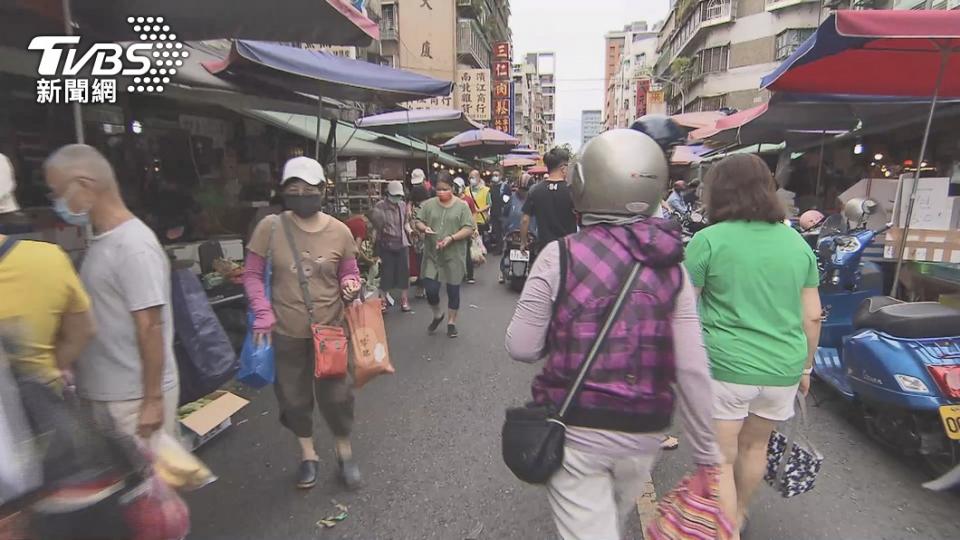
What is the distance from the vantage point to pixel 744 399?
2.29 meters

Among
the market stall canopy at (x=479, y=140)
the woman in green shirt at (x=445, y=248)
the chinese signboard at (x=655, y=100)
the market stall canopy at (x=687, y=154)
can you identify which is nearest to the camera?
the woman in green shirt at (x=445, y=248)

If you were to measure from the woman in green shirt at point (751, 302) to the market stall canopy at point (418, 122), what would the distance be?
312 inches

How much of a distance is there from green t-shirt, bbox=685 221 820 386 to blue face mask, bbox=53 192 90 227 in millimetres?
2500

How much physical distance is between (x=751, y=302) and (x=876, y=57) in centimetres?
363

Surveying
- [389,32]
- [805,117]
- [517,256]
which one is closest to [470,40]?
[389,32]

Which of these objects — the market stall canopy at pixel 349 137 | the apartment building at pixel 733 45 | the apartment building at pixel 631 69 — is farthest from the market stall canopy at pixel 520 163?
the apartment building at pixel 631 69

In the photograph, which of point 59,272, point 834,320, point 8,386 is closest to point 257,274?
point 59,272

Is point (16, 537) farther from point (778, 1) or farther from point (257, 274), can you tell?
point (778, 1)

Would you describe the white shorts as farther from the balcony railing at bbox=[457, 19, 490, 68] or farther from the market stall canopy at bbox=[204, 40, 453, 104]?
the balcony railing at bbox=[457, 19, 490, 68]

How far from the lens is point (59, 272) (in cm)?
179

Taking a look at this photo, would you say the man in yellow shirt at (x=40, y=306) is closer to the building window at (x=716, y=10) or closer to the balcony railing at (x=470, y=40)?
the balcony railing at (x=470, y=40)

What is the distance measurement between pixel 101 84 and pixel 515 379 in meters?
4.35

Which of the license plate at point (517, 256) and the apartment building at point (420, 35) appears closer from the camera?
the license plate at point (517, 256)

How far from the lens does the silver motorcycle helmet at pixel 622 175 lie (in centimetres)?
167
